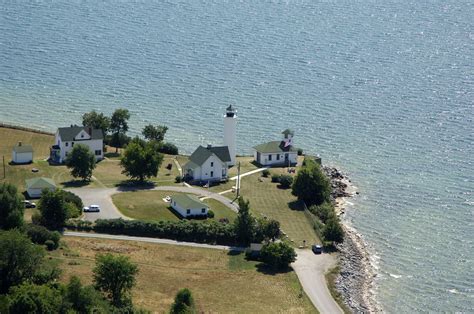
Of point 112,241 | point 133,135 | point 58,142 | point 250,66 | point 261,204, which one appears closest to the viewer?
point 112,241

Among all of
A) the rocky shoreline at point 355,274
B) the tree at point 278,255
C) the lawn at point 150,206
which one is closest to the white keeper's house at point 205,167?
the lawn at point 150,206

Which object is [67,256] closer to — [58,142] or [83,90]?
[58,142]

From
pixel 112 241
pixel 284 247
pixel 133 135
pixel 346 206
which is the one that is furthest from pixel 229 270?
pixel 133 135

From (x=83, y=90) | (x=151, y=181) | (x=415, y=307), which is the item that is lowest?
(x=415, y=307)

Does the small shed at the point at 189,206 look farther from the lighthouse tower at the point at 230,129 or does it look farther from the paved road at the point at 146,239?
the lighthouse tower at the point at 230,129

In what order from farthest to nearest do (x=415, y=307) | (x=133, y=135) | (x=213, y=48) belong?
(x=213, y=48), (x=133, y=135), (x=415, y=307)

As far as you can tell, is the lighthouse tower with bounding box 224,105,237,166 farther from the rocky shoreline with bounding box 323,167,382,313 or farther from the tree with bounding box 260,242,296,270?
the tree with bounding box 260,242,296,270

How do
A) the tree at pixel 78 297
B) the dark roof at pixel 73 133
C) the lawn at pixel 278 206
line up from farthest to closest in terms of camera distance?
1. the dark roof at pixel 73 133
2. the lawn at pixel 278 206
3. the tree at pixel 78 297
